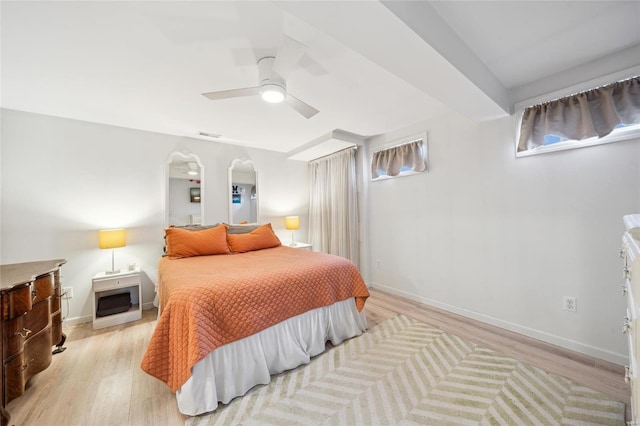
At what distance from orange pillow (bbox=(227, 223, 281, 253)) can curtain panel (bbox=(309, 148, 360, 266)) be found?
1.07 meters

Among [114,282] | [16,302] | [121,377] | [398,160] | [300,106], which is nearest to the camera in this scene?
[16,302]

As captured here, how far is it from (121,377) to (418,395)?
2152 millimetres

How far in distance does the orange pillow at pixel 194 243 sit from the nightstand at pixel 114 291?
50cm

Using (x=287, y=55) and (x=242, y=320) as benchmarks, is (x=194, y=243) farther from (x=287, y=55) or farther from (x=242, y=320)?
(x=287, y=55)

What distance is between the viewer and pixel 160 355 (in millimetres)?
1460

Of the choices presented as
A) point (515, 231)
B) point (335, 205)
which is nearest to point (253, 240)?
point (335, 205)

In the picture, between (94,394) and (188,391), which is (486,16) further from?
(94,394)

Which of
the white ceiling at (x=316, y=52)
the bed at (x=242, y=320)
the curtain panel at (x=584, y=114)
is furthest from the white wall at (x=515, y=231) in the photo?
the bed at (x=242, y=320)

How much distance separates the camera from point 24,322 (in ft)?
5.09

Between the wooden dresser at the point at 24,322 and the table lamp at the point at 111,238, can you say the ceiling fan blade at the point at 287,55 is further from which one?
the table lamp at the point at 111,238

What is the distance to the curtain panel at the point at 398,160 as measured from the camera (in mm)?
3023

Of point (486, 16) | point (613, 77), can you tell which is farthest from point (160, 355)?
point (613, 77)

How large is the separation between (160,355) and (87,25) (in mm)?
2073

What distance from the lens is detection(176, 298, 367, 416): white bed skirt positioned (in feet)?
4.65
